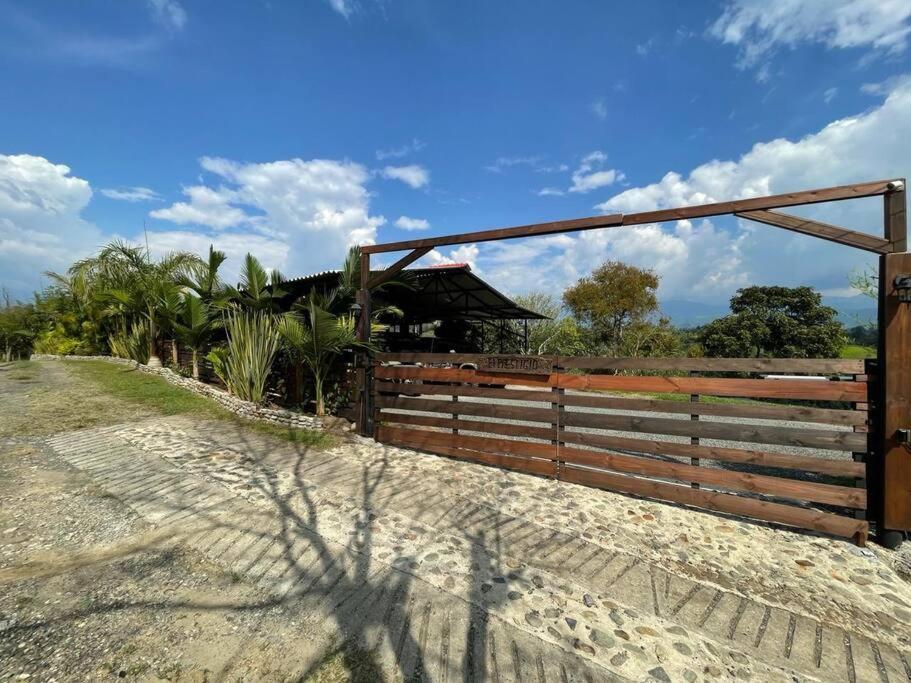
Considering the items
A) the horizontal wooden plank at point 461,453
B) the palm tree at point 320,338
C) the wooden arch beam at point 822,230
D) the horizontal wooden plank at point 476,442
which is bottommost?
the horizontal wooden plank at point 461,453

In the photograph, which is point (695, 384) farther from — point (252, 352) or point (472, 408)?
point (252, 352)

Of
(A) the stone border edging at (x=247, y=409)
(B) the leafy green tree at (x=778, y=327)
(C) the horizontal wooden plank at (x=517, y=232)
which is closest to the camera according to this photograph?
(C) the horizontal wooden plank at (x=517, y=232)

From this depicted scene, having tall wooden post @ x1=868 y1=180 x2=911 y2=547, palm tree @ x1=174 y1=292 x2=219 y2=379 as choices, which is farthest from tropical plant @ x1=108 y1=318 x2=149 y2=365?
tall wooden post @ x1=868 y1=180 x2=911 y2=547

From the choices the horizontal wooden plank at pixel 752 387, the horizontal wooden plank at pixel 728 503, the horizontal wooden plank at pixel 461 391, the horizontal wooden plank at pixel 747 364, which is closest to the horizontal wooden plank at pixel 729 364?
the horizontal wooden plank at pixel 747 364

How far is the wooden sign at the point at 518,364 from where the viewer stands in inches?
168

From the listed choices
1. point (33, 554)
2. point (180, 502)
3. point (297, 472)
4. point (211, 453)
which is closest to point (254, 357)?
point (211, 453)

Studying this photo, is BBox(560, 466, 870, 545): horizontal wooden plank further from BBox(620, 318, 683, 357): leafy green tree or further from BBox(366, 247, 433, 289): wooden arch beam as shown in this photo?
BBox(620, 318, 683, 357): leafy green tree

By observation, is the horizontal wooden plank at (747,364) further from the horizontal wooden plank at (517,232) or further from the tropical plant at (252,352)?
the tropical plant at (252,352)

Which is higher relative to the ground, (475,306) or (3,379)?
(475,306)

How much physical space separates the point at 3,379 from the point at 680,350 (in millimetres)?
23887

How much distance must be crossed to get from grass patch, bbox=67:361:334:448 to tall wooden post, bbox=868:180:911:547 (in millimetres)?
5422

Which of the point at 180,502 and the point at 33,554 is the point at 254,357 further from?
the point at 33,554

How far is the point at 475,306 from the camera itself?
12297 mm

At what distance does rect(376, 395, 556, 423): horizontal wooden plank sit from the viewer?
4242 millimetres
